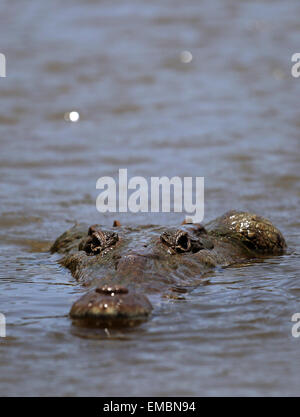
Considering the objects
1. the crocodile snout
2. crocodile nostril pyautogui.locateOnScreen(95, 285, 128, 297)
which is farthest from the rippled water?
crocodile nostril pyautogui.locateOnScreen(95, 285, 128, 297)

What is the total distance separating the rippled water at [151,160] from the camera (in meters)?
4.43

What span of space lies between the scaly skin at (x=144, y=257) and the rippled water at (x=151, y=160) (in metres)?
0.13

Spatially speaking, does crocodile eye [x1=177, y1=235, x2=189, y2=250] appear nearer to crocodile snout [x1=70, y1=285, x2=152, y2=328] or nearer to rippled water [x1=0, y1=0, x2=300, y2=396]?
rippled water [x1=0, y1=0, x2=300, y2=396]

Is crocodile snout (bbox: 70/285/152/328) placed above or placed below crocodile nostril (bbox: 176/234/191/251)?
below

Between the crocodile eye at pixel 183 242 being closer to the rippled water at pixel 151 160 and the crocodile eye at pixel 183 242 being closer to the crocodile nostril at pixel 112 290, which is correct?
the rippled water at pixel 151 160

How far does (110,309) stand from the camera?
4738mm

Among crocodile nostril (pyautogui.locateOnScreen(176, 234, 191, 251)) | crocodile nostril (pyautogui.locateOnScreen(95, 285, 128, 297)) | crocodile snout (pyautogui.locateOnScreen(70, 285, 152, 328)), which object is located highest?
crocodile nostril (pyautogui.locateOnScreen(176, 234, 191, 251))

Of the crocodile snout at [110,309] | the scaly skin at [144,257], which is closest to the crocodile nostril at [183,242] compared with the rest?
the scaly skin at [144,257]

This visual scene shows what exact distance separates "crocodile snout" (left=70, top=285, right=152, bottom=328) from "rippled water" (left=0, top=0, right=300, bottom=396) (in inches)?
3.7

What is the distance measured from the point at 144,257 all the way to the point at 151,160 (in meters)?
5.71

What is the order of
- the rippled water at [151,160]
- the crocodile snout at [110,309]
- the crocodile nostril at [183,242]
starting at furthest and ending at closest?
1. the crocodile nostril at [183,242]
2. the crocodile snout at [110,309]
3. the rippled water at [151,160]

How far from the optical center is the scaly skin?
4824 millimetres

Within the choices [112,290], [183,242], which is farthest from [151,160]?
[112,290]

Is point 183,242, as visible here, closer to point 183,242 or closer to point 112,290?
point 183,242
